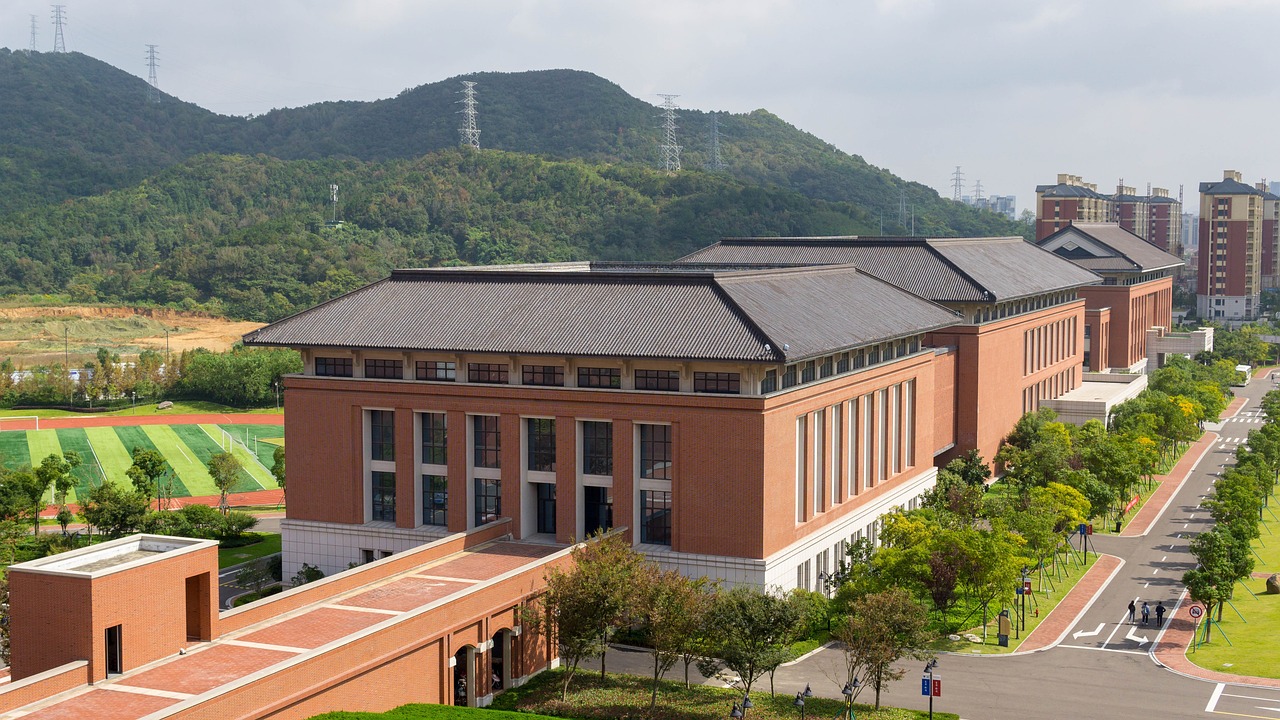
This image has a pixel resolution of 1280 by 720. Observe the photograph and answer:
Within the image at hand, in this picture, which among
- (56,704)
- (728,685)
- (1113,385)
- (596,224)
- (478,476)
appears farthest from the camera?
(596,224)

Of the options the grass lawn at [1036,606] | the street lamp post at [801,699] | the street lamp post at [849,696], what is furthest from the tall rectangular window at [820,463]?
the street lamp post at [801,699]

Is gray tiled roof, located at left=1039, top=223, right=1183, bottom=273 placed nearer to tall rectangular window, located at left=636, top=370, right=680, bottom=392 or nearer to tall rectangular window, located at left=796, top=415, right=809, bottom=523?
tall rectangular window, located at left=796, top=415, right=809, bottom=523

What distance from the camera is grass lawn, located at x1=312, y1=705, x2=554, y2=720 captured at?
3000 cm

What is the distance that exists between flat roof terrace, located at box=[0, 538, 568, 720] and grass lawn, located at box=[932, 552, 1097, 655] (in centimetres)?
1331

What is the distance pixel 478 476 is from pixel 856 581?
43.3ft

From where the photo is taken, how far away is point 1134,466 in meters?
61.0

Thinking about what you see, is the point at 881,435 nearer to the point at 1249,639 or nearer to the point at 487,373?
the point at 1249,639

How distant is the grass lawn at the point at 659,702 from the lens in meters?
34.7

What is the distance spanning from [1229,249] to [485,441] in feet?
475

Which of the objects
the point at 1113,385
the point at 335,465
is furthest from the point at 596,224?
the point at 335,465

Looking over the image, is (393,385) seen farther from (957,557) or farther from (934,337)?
(934,337)

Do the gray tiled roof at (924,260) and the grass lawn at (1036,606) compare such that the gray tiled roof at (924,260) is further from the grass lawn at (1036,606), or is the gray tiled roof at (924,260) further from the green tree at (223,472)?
the green tree at (223,472)

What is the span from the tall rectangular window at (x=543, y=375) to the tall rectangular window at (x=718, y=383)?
4.76 metres

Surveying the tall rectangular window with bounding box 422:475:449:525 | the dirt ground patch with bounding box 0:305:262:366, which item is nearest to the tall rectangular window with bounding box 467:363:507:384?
the tall rectangular window with bounding box 422:475:449:525
